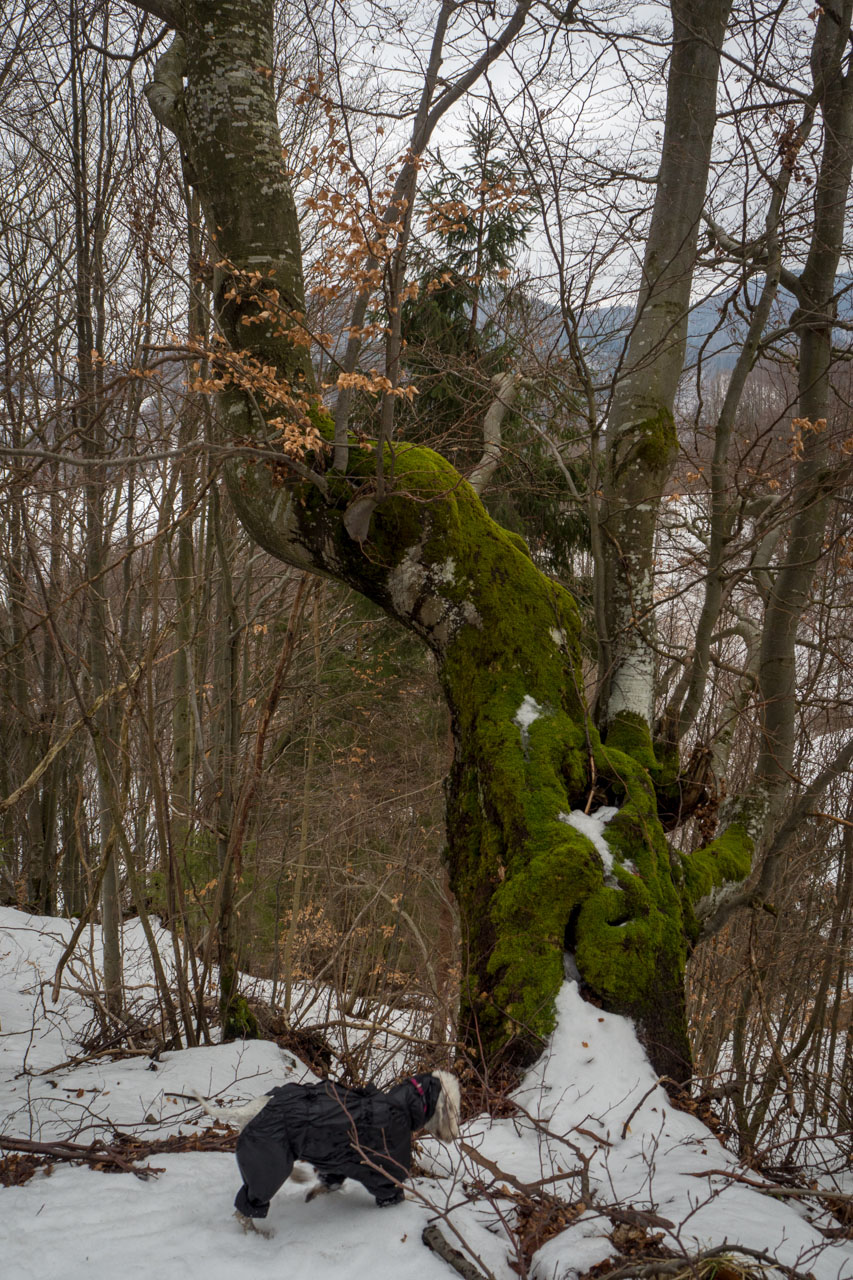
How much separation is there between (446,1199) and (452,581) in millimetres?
2694

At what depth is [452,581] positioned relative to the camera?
421cm

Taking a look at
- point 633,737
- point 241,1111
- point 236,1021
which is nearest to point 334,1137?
point 241,1111

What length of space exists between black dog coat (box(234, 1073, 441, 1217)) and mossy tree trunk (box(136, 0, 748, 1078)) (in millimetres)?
1150

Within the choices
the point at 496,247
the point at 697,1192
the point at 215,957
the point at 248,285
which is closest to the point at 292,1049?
the point at 215,957

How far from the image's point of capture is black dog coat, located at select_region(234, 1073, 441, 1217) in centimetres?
245

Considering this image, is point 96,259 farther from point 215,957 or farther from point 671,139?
point 215,957

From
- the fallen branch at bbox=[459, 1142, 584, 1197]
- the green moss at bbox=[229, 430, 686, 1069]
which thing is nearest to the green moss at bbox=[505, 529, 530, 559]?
the green moss at bbox=[229, 430, 686, 1069]

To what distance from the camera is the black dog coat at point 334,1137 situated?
96.3 inches

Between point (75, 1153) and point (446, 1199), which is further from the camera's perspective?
point (75, 1153)

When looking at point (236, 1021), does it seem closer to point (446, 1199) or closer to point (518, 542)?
point (446, 1199)

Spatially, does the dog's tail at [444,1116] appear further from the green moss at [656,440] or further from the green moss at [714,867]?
the green moss at [656,440]

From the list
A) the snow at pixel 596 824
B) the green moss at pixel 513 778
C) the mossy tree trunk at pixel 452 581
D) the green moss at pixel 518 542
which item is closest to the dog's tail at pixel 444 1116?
the green moss at pixel 513 778

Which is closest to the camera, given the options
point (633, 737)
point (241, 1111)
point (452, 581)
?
point (241, 1111)

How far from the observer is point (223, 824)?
18.7 feet
